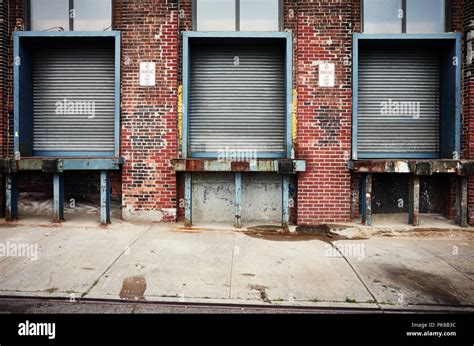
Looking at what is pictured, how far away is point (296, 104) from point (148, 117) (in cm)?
309

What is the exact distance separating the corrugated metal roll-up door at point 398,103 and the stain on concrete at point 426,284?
10.1ft

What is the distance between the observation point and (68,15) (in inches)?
255

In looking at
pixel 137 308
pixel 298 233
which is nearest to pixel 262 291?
pixel 137 308

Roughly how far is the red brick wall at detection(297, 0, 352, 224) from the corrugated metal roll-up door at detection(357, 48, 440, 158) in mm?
661

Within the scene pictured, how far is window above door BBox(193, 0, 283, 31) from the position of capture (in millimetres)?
6328

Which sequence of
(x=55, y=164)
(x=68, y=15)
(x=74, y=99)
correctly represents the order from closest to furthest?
(x=55, y=164), (x=68, y=15), (x=74, y=99)

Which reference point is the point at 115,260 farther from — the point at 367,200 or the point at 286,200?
the point at 367,200

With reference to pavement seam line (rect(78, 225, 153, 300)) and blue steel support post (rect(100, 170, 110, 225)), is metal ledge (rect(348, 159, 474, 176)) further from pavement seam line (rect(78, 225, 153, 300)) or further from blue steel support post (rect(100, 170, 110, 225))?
blue steel support post (rect(100, 170, 110, 225))

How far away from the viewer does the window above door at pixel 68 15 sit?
21.1ft

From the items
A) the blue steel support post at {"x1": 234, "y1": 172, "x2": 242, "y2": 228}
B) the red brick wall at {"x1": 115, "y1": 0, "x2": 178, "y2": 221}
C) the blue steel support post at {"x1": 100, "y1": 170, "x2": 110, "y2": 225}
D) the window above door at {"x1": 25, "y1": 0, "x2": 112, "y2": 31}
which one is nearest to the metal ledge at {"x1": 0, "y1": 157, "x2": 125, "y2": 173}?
the blue steel support post at {"x1": 100, "y1": 170, "x2": 110, "y2": 225}

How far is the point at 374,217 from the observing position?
643 centimetres

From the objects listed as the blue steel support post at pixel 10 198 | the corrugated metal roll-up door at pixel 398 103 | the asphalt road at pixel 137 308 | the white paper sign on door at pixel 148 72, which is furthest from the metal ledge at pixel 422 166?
the blue steel support post at pixel 10 198

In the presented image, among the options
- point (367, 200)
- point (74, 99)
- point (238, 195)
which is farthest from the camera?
point (74, 99)

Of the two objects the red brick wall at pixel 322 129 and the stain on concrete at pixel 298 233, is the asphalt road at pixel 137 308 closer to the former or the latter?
the stain on concrete at pixel 298 233
